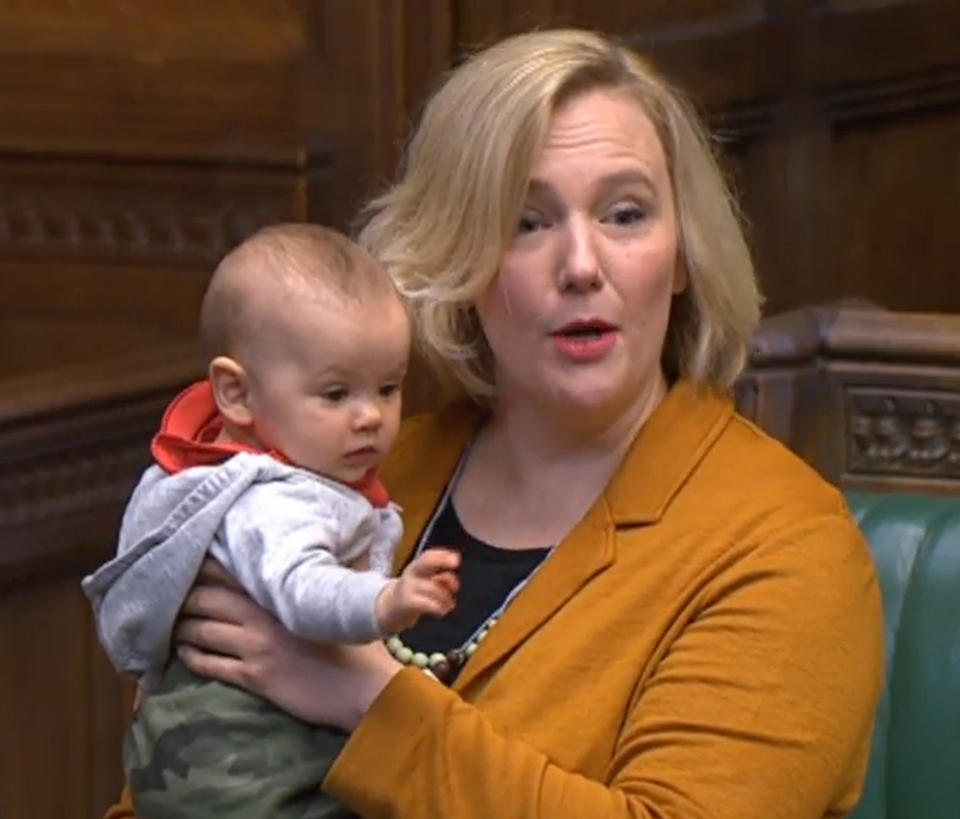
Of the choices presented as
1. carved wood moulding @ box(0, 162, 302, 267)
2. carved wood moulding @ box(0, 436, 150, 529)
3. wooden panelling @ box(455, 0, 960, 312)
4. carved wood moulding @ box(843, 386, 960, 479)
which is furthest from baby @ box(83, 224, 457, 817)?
wooden panelling @ box(455, 0, 960, 312)

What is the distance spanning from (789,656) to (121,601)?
513mm

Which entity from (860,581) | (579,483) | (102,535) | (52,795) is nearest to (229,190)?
(102,535)

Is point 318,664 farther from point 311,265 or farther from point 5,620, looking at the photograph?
point 5,620

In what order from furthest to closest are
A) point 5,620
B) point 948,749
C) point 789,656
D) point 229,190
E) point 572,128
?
1. point 229,190
2. point 5,620
3. point 948,749
4. point 572,128
5. point 789,656

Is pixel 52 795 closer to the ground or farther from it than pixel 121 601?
closer to the ground

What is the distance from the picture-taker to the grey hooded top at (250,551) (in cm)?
184

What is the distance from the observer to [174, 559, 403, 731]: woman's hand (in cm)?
195

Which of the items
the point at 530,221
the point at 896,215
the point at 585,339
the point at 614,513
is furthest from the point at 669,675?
the point at 896,215

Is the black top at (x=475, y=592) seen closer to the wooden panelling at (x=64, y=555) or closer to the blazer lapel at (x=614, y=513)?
the blazer lapel at (x=614, y=513)

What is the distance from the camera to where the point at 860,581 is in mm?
2006

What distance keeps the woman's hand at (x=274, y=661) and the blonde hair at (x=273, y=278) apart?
7.1 inches

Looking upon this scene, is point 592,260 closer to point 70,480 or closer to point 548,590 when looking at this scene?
point 548,590

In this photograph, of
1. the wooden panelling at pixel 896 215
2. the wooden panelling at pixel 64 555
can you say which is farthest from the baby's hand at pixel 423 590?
the wooden panelling at pixel 896 215

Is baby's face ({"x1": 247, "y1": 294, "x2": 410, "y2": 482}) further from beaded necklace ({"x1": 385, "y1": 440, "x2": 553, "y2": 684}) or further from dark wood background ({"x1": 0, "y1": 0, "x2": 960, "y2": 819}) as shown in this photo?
dark wood background ({"x1": 0, "y1": 0, "x2": 960, "y2": 819})
